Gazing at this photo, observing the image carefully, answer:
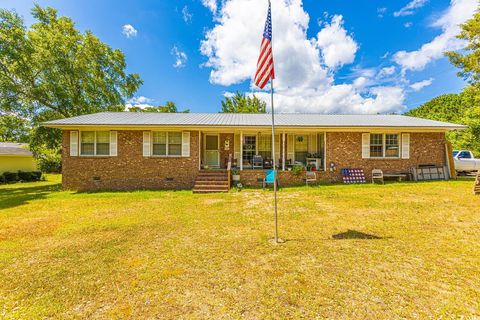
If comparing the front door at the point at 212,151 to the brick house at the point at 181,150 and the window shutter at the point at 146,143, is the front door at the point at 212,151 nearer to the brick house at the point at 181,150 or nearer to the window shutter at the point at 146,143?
the brick house at the point at 181,150

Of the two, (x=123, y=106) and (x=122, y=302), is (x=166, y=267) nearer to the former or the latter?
(x=122, y=302)

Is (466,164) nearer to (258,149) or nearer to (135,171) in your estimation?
(258,149)

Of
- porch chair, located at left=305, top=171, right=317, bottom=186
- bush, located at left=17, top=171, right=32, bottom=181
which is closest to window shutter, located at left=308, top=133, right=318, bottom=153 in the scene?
porch chair, located at left=305, top=171, right=317, bottom=186

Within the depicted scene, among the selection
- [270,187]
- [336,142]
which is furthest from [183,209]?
[336,142]

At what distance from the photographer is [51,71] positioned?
1805 centimetres

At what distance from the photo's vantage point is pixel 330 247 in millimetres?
4324

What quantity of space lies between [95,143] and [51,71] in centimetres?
1224

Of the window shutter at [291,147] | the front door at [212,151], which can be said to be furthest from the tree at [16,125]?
the window shutter at [291,147]

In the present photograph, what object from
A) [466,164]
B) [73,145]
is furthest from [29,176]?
[466,164]

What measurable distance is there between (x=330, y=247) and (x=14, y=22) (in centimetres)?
2682

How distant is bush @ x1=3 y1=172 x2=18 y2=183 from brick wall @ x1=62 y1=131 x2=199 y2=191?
1148 centimetres

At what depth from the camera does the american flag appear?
4.63 metres

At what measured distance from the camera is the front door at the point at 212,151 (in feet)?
45.0

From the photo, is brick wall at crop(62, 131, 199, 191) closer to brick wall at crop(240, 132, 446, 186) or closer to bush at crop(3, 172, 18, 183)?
brick wall at crop(240, 132, 446, 186)
